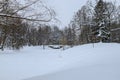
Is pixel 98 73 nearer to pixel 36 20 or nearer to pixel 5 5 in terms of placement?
pixel 36 20

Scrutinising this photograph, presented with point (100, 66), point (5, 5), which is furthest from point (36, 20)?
point (100, 66)

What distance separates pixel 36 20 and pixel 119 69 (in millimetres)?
3502

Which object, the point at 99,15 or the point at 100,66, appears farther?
the point at 99,15

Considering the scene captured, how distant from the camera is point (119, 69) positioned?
6.27m

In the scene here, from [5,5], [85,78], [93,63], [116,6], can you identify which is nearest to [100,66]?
[93,63]

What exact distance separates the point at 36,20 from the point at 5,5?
56cm

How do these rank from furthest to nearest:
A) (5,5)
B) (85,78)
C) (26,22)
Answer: (85,78) < (26,22) < (5,5)

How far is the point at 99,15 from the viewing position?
104 ft

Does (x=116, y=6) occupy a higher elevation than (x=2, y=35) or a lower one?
higher

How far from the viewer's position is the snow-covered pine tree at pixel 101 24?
30.6m

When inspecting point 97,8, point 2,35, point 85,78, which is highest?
point 97,8

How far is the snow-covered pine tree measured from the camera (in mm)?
30625

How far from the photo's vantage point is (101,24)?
101 feet

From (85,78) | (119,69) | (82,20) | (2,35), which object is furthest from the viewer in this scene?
(82,20)
